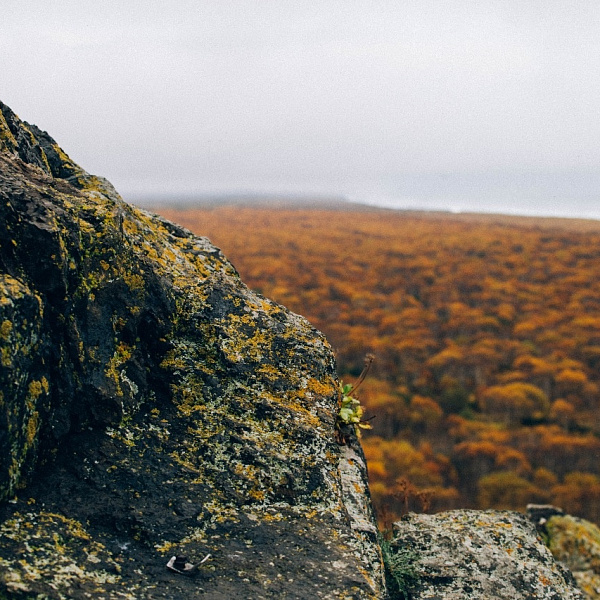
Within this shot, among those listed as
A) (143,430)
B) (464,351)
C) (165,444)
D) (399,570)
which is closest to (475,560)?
(399,570)

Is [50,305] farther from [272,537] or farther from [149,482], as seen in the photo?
[272,537]

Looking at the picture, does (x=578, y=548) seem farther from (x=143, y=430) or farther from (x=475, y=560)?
(x=143, y=430)

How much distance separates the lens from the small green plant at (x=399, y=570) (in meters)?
4.31

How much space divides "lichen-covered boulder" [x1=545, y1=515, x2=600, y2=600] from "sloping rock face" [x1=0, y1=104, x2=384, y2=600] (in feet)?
13.8

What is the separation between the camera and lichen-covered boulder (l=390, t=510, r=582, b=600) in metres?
4.35

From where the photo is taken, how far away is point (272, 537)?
12.0 feet

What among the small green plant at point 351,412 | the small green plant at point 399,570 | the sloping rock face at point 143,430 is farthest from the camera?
the small green plant at point 351,412

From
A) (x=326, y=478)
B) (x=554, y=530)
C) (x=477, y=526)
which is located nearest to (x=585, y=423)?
(x=554, y=530)

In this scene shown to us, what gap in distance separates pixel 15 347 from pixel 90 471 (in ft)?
3.39

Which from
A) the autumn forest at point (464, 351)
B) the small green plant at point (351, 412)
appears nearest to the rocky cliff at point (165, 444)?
the small green plant at point (351, 412)

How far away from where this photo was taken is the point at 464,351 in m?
33.1

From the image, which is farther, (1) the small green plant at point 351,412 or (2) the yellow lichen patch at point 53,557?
(1) the small green plant at point 351,412

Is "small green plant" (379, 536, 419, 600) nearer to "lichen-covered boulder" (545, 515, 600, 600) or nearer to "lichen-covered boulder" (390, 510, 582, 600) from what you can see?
"lichen-covered boulder" (390, 510, 582, 600)

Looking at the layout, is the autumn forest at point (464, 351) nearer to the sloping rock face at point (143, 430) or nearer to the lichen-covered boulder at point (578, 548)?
the sloping rock face at point (143, 430)
